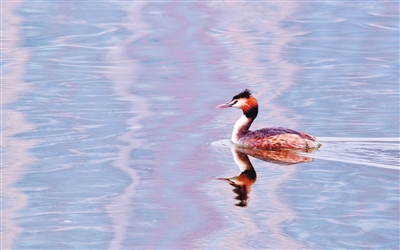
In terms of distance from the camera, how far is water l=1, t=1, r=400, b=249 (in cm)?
867

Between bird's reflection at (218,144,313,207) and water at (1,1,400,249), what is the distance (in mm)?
42

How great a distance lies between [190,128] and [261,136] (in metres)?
1.38

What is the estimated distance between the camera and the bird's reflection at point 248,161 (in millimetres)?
9812

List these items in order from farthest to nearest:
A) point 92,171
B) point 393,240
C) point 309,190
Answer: point 92,171, point 309,190, point 393,240

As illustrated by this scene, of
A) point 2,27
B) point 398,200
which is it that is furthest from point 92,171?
point 2,27

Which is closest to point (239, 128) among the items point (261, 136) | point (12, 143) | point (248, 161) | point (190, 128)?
point (261, 136)

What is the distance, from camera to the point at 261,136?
37.7ft

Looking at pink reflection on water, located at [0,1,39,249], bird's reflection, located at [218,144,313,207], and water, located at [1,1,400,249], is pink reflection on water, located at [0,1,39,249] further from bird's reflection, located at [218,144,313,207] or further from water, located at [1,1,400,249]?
bird's reflection, located at [218,144,313,207]

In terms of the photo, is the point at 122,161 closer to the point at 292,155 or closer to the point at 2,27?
the point at 292,155

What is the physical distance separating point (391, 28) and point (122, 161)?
11.4 meters

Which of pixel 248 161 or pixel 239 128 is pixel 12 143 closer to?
pixel 239 128

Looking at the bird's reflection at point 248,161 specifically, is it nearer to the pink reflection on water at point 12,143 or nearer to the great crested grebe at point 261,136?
the great crested grebe at point 261,136

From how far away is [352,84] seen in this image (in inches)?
605

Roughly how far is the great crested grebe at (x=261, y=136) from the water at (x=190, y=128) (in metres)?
0.15
